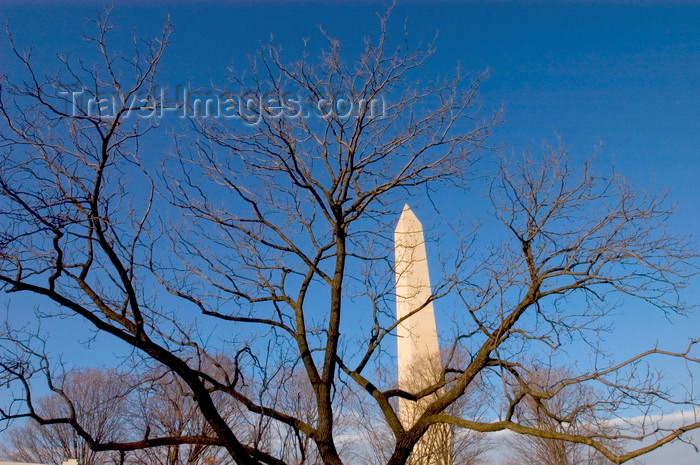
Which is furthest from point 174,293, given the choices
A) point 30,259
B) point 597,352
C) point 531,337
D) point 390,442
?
point 390,442

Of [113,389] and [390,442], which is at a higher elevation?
[113,389]

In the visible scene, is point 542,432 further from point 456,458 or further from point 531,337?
point 456,458

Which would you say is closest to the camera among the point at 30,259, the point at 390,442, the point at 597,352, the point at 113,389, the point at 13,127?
the point at 13,127

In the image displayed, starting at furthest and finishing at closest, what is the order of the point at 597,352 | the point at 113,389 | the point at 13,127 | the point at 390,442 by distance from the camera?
the point at 113,389 < the point at 390,442 < the point at 597,352 < the point at 13,127

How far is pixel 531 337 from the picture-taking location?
671 centimetres

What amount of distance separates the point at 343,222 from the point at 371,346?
171 cm

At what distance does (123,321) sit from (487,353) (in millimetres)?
4118

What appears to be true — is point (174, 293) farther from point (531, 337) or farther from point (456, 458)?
point (456, 458)

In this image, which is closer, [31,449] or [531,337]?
[531,337]

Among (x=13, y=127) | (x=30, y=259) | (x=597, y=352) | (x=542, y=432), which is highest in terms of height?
(x=13, y=127)

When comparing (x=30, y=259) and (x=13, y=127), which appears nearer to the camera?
(x=13, y=127)

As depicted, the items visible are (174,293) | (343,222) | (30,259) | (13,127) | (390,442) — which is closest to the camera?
(13,127)

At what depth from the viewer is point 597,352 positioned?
6426mm

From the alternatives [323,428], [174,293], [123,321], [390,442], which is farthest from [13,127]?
[390,442]
